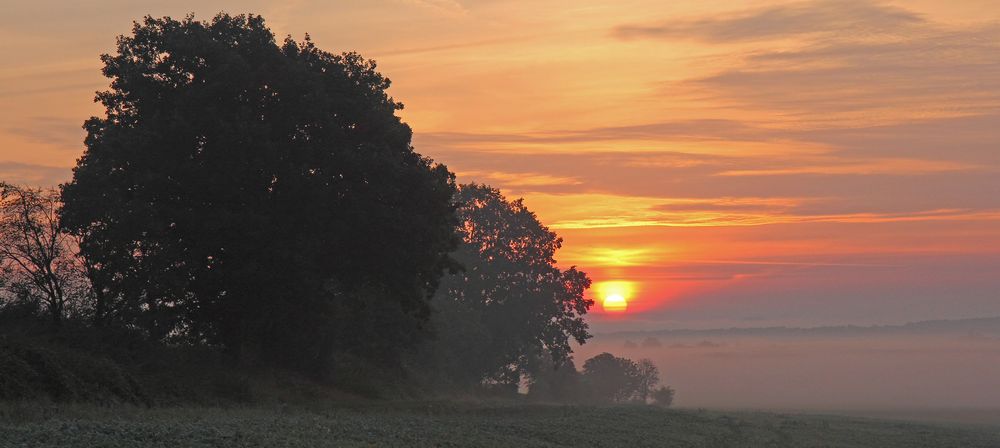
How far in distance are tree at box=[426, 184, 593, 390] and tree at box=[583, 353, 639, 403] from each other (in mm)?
83429

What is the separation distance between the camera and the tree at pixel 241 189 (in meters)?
46.4

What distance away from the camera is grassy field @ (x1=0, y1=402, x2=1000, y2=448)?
76.0 ft

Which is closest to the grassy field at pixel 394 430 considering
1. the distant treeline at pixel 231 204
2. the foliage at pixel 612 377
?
the distant treeline at pixel 231 204

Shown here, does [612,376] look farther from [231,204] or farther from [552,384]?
[231,204]

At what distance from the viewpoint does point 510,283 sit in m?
101

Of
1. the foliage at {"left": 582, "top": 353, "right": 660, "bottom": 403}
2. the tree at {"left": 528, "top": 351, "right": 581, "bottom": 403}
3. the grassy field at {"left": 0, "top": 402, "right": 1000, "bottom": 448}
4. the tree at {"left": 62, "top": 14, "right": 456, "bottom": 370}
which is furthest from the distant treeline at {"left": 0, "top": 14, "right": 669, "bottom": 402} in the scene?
the foliage at {"left": 582, "top": 353, "right": 660, "bottom": 403}

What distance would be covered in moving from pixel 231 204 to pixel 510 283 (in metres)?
55.5

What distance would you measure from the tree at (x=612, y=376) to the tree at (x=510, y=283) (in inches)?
3285

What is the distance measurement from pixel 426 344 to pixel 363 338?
69.3 ft

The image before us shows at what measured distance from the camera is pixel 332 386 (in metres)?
55.4

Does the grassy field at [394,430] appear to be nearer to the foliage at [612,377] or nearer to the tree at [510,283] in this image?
the tree at [510,283]

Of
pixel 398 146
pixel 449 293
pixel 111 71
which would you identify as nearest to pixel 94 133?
pixel 111 71

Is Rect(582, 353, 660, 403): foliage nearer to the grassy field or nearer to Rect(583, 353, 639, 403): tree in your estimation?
Rect(583, 353, 639, 403): tree

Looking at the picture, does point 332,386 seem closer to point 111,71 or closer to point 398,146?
point 398,146
